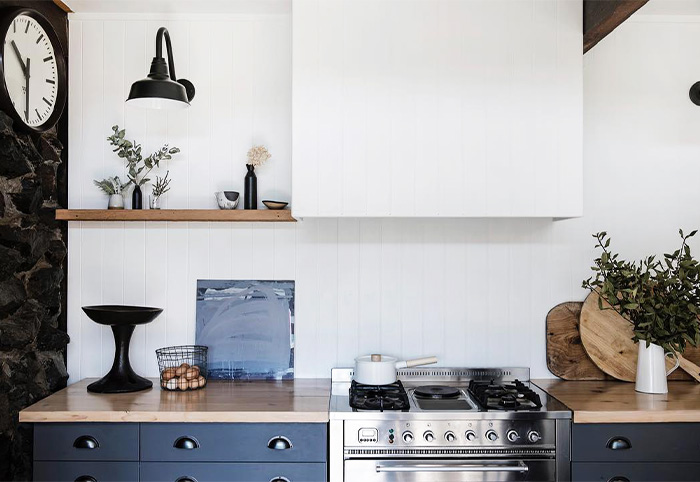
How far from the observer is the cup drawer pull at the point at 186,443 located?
7.61 feet

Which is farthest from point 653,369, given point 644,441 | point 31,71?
point 31,71

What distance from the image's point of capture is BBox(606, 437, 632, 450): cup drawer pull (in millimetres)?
2340

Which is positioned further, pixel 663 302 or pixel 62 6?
pixel 62 6

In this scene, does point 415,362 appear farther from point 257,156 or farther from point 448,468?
point 257,156

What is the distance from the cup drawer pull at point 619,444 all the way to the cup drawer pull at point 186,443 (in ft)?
5.27

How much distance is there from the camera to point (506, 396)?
8.09 ft

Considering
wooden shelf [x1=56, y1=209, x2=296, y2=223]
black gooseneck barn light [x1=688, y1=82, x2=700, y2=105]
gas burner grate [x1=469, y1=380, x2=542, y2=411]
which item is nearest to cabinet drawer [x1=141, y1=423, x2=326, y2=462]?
gas burner grate [x1=469, y1=380, x2=542, y2=411]

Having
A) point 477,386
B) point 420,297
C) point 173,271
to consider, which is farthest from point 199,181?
point 477,386

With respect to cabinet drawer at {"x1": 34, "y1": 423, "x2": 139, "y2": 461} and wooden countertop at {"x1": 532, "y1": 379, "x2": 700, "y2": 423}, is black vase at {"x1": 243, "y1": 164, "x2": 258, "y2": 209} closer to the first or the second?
cabinet drawer at {"x1": 34, "y1": 423, "x2": 139, "y2": 461}

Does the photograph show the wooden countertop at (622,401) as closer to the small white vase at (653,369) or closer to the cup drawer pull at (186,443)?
the small white vase at (653,369)

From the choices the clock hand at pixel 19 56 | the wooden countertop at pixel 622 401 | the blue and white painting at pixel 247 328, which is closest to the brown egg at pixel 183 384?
the blue and white painting at pixel 247 328

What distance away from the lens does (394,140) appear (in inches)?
101

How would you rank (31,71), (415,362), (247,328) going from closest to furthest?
(31,71) → (415,362) → (247,328)

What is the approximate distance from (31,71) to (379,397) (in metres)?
2.00
